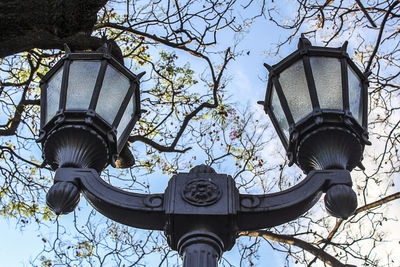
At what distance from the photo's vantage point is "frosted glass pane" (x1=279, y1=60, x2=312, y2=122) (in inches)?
103

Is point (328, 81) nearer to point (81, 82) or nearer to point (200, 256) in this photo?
point (200, 256)

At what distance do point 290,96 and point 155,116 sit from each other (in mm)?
5807

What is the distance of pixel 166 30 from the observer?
765 centimetres

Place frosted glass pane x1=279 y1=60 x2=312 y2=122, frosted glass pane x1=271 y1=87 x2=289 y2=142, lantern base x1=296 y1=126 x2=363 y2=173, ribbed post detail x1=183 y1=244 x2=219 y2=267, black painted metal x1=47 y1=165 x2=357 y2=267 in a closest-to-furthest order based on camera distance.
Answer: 1. ribbed post detail x1=183 y1=244 x2=219 y2=267
2. black painted metal x1=47 y1=165 x2=357 y2=267
3. lantern base x1=296 y1=126 x2=363 y2=173
4. frosted glass pane x1=279 y1=60 x2=312 y2=122
5. frosted glass pane x1=271 y1=87 x2=289 y2=142

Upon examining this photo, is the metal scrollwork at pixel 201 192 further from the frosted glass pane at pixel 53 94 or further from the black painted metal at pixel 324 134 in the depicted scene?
the frosted glass pane at pixel 53 94

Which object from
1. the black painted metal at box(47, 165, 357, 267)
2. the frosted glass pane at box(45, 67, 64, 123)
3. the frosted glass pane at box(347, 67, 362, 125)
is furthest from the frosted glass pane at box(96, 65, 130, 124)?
the frosted glass pane at box(347, 67, 362, 125)

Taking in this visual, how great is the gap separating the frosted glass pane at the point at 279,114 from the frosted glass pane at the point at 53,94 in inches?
48.7

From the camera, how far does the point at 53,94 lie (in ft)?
9.20

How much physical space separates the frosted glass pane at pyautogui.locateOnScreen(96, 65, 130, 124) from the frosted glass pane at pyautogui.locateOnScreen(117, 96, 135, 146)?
9 cm

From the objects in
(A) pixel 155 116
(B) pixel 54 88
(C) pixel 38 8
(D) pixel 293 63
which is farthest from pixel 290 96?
(A) pixel 155 116

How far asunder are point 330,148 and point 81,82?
1.39 metres

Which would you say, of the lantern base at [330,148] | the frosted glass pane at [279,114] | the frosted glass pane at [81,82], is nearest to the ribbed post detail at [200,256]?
the lantern base at [330,148]

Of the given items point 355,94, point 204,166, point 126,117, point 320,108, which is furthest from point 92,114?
point 355,94

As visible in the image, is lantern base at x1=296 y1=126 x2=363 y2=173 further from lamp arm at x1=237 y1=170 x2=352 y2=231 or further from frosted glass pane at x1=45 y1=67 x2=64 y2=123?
frosted glass pane at x1=45 y1=67 x2=64 y2=123
